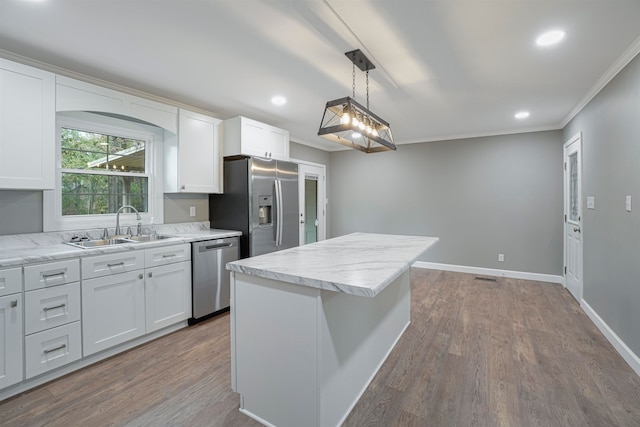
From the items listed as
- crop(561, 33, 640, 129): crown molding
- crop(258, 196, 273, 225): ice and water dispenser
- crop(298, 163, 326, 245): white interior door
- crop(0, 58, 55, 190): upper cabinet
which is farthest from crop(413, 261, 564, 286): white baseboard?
crop(0, 58, 55, 190): upper cabinet

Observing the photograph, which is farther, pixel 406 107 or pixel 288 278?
pixel 406 107

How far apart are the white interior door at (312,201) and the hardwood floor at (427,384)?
9.64ft

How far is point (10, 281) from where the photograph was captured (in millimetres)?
1905

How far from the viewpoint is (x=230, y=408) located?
6.00 feet

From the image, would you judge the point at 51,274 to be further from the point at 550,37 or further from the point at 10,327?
the point at 550,37

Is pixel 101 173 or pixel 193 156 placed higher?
pixel 193 156

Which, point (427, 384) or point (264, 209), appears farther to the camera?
point (264, 209)

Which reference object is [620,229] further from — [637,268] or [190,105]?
[190,105]

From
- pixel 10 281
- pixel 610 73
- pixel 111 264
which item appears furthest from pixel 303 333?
pixel 610 73

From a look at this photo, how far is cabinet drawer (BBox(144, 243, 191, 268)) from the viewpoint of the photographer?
2.67 m

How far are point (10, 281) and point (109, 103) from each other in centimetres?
162

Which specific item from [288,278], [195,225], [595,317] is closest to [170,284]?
[195,225]

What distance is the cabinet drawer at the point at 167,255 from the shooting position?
267 centimetres

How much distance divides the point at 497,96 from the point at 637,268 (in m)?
2.01
